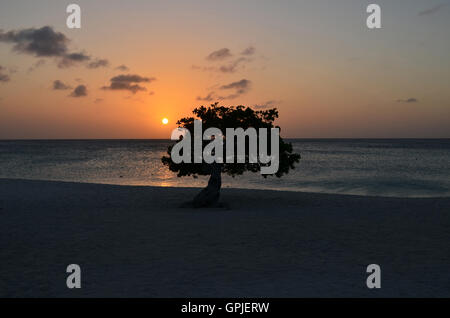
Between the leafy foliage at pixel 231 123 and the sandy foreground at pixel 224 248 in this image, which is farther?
the leafy foliage at pixel 231 123

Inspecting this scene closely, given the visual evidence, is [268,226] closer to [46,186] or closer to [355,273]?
[355,273]

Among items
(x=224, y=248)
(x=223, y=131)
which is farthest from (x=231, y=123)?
(x=224, y=248)

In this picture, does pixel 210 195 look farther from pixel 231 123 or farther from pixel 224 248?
pixel 224 248

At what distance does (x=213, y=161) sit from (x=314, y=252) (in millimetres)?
11387

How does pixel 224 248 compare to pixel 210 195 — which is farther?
pixel 210 195

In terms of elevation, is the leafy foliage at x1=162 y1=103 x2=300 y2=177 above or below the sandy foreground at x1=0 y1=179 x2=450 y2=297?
above

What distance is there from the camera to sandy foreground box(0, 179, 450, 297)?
9970 mm

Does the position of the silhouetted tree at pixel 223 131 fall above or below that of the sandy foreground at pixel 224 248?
above

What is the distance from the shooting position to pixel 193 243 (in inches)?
564

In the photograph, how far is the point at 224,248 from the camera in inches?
541

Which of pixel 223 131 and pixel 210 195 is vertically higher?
pixel 223 131

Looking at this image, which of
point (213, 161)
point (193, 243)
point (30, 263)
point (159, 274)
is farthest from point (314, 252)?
point (213, 161)

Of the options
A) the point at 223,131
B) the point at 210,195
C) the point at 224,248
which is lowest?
the point at 224,248

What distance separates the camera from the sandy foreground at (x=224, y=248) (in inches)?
393
